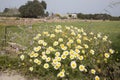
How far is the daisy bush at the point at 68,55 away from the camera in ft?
11.8

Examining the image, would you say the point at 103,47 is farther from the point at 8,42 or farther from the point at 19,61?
the point at 8,42

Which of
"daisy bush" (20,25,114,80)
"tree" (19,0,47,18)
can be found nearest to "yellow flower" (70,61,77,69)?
"daisy bush" (20,25,114,80)

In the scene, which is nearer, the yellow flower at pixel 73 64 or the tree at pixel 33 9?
the yellow flower at pixel 73 64

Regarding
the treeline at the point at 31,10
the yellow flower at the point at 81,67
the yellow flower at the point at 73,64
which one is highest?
the treeline at the point at 31,10

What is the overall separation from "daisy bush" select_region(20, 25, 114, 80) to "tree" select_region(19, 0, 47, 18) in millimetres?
10414

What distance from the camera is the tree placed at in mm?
14784

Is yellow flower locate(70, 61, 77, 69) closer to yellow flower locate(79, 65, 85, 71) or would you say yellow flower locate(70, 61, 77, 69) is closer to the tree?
yellow flower locate(79, 65, 85, 71)

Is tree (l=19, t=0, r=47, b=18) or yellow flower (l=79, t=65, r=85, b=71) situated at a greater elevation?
tree (l=19, t=0, r=47, b=18)

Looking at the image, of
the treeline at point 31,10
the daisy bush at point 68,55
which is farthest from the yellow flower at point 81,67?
the treeline at point 31,10

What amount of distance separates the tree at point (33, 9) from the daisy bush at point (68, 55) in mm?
10414

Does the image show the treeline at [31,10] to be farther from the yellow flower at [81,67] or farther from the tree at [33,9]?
the yellow flower at [81,67]

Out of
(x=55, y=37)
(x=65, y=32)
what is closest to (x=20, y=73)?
(x=55, y=37)

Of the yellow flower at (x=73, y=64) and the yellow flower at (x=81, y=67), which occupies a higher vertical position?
the yellow flower at (x=73, y=64)

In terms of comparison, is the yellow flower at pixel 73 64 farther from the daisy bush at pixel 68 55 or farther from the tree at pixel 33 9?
the tree at pixel 33 9
